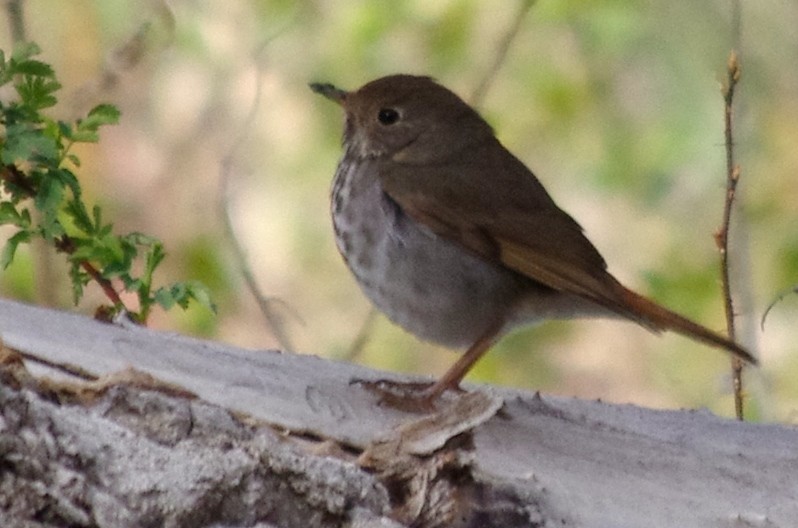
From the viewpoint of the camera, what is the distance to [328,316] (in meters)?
5.36

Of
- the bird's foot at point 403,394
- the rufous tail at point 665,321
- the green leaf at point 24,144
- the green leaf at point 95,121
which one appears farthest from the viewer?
Answer: the rufous tail at point 665,321

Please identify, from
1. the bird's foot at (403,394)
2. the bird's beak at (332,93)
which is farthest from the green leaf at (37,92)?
the bird's beak at (332,93)

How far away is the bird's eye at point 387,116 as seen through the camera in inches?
127

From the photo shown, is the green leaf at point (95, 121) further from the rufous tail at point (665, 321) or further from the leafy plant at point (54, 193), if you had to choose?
the rufous tail at point (665, 321)

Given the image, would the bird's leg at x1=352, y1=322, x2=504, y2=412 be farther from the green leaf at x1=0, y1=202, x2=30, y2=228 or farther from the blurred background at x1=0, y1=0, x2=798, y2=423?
the blurred background at x1=0, y1=0, x2=798, y2=423

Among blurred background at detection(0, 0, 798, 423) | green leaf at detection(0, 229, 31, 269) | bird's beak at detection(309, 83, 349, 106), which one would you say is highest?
blurred background at detection(0, 0, 798, 423)

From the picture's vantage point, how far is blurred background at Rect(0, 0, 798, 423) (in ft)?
16.5

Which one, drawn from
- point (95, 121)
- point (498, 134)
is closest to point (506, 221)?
point (95, 121)

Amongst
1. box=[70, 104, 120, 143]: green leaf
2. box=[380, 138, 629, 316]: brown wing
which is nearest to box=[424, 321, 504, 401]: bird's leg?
box=[380, 138, 629, 316]: brown wing

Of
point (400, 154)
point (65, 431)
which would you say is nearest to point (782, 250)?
point (400, 154)

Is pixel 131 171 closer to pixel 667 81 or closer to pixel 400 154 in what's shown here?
pixel 667 81

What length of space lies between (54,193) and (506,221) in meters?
0.93

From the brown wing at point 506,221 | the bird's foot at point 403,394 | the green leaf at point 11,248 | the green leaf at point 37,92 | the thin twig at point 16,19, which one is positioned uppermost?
the thin twig at point 16,19

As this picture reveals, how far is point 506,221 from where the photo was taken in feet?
9.58
